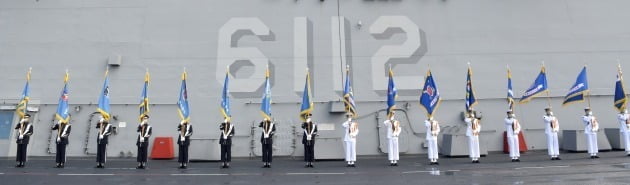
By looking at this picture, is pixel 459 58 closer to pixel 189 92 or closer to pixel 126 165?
pixel 189 92

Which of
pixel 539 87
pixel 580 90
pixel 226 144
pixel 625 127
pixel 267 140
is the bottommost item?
pixel 226 144

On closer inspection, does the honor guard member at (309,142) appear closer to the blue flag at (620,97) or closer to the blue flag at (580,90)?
the blue flag at (580,90)

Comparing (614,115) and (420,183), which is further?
(614,115)

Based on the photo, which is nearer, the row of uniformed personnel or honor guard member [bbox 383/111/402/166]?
the row of uniformed personnel

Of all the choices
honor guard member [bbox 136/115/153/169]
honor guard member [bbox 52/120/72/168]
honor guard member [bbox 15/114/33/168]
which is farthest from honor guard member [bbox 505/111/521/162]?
honor guard member [bbox 15/114/33/168]

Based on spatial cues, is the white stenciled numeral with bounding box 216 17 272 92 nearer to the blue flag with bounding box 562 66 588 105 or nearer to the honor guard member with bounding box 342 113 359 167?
the honor guard member with bounding box 342 113 359 167

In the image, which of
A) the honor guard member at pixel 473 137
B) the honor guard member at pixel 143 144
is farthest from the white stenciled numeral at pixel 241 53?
the honor guard member at pixel 473 137

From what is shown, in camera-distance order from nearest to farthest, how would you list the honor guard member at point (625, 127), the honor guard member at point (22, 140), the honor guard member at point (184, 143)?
the honor guard member at point (184, 143)
the honor guard member at point (22, 140)
the honor guard member at point (625, 127)

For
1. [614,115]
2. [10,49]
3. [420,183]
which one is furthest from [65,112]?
[614,115]

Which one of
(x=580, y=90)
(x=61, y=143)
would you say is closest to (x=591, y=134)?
(x=580, y=90)

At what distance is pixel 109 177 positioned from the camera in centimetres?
902

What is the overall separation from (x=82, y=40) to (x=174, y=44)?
3366 millimetres

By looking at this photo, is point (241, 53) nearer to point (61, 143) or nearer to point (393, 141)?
point (61, 143)

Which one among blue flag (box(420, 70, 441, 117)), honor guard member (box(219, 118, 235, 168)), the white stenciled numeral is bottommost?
honor guard member (box(219, 118, 235, 168))
